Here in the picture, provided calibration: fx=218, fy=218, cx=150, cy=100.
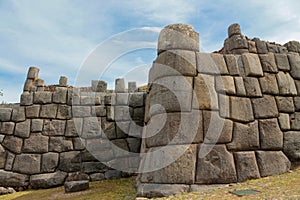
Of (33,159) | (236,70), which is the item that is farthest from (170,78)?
(33,159)

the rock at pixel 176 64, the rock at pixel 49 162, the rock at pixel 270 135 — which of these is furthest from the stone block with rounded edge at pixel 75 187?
the rock at pixel 270 135

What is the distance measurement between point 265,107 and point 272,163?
1.11 m

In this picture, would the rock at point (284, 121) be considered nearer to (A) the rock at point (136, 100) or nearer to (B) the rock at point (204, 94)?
(B) the rock at point (204, 94)

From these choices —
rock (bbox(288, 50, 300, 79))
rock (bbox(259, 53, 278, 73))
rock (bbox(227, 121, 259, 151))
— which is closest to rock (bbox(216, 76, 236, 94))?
rock (bbox(227, 121, 259, 151))

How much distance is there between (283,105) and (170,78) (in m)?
2.61

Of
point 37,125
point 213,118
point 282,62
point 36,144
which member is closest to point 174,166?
→ point 213,118

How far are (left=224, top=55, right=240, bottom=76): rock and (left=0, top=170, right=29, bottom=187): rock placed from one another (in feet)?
18.9

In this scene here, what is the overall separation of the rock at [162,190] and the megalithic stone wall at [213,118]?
0.01 meters

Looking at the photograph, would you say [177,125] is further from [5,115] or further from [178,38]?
[5,115]

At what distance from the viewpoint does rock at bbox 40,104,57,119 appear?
Result: 6.27 m

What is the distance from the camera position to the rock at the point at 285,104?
4.68 metres

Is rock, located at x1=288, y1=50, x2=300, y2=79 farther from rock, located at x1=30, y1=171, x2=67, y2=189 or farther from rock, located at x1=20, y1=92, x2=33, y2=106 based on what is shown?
rock, located at x1=20, y1=92, x2=33, y2=106

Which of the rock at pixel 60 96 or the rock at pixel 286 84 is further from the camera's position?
the rock at pixel 60 96

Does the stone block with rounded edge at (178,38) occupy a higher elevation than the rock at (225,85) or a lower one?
higher
